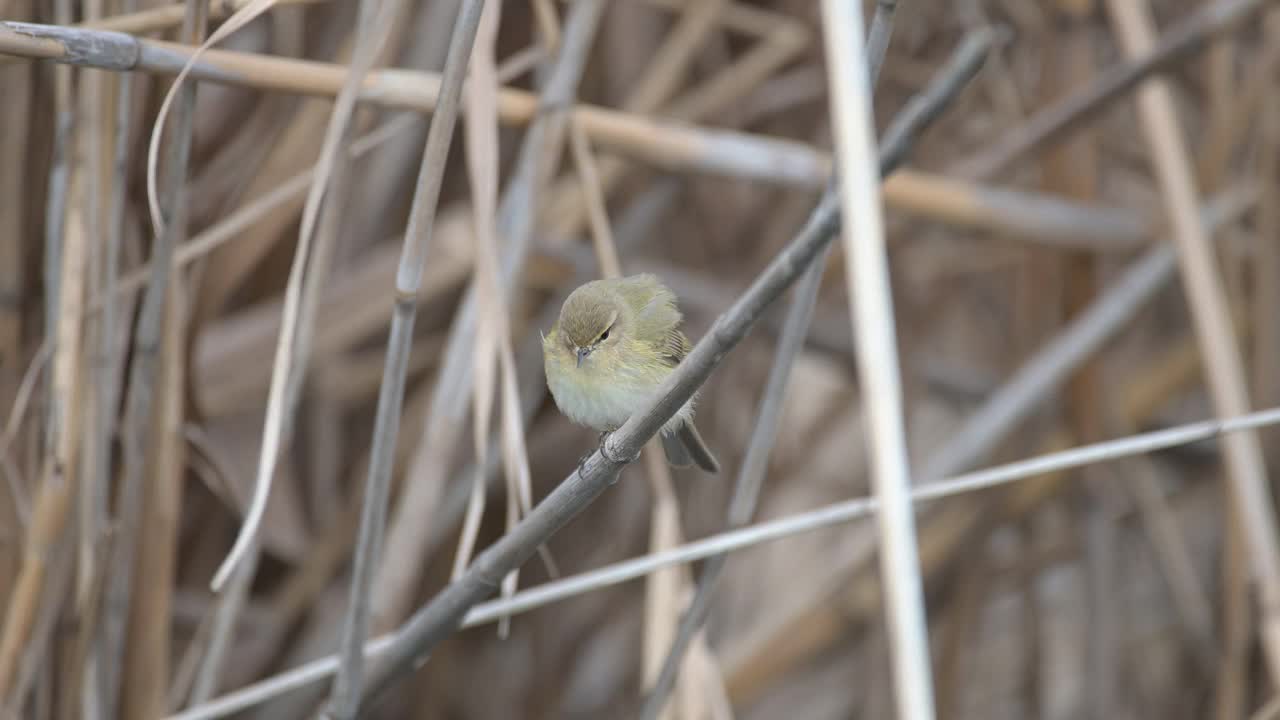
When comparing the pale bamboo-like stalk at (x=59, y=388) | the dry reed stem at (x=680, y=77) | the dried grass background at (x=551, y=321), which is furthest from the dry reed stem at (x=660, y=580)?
the dry reed stem at (x=680, y=77)

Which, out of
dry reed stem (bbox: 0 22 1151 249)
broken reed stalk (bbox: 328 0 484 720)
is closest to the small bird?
broken reed stalk (bbox: 328 0 484 720)

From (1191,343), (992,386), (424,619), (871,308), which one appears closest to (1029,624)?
(992,386)

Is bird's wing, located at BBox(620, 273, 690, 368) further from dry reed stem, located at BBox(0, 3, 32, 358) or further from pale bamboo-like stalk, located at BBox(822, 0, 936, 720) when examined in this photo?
dry reed stem, located at BBox(0, 3, 32, 358)

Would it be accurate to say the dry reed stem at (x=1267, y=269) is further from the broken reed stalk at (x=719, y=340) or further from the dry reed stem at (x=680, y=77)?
the broken reed stalk at (x=719, y=340)

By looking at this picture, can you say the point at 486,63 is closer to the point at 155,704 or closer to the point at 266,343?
the point at 155,704

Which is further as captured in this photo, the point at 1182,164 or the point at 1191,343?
the point at 1191,343

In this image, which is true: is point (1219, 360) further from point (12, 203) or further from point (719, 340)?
point (12, 203)
